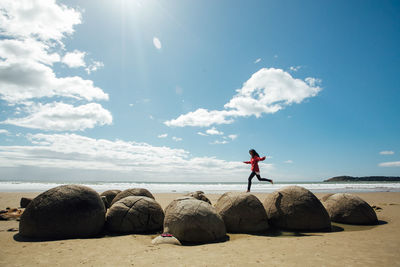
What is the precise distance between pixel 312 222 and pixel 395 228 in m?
2.40

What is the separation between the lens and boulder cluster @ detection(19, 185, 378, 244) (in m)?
5.21

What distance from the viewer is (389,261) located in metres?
3.55

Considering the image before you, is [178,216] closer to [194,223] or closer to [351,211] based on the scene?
[194,223]

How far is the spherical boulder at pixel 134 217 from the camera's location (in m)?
6.02

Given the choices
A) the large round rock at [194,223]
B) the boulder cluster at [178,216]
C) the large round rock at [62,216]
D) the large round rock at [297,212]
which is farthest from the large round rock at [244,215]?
the large round rock at [62,216]

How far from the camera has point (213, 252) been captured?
4191 millimetres

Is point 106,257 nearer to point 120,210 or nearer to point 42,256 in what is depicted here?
point 42,256

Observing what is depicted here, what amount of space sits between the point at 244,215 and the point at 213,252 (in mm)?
2221

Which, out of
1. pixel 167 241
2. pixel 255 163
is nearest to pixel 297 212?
pixel 255 163

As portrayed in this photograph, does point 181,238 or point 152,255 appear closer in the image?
point 152,255

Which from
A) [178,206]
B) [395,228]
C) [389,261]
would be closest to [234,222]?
[178,206]

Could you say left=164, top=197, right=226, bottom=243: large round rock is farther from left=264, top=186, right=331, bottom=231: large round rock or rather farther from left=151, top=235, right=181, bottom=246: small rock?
left=264, top=186, right=331, bottom=231: large round rock

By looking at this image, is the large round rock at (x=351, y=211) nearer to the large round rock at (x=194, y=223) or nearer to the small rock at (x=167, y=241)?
the large round rock at (x=194, y=223)

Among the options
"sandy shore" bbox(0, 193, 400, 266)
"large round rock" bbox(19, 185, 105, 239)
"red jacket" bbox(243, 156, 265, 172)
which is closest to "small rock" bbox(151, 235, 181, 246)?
"sandy shore" bbox(0, 193, 400, 266)
